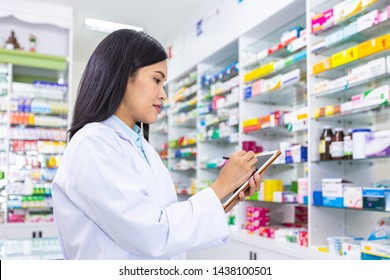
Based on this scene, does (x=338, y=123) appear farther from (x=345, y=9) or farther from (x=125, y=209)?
(x=125, y=209)

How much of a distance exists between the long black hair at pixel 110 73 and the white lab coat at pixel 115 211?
7 centimetres

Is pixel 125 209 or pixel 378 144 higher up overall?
pixel 378 144

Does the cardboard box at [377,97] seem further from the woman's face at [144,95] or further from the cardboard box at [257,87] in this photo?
the woman's face at [144,95]

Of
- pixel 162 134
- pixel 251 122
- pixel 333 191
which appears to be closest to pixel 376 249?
pixel 333 191

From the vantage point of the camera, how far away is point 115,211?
1078 millimetres

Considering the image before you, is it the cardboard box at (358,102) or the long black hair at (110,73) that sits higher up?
the cardboard box at (358,102)

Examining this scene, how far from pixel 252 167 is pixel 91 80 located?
595 millimetres

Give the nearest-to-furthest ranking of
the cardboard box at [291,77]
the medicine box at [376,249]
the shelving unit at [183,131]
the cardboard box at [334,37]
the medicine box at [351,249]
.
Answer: the medicine box at [376,249] → the medicine box at [351,249] → the cardboard box at [334,37] → the cardboard box at [291,77] → the shelving unit at [183,131]

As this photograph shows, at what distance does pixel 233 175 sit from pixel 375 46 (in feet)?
6.72

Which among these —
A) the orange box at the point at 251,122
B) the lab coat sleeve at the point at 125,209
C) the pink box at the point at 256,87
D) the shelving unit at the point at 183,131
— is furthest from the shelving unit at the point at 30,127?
the lab coat sleeve at the point at 125,209

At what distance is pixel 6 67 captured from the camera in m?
5.49

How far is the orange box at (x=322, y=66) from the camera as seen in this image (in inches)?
127

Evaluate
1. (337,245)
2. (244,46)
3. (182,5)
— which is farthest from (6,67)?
(337,245)

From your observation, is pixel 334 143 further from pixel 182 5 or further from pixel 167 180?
pixel 182 5
